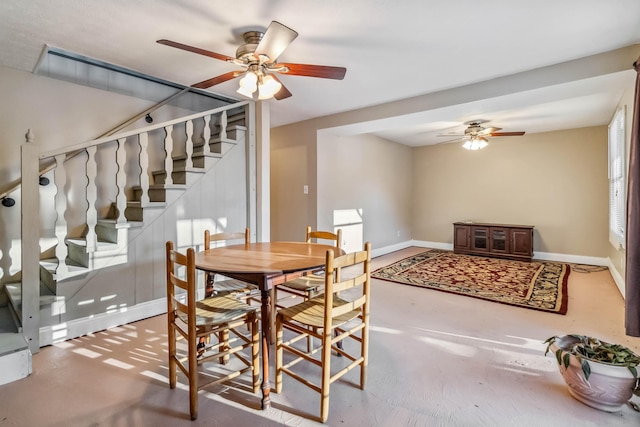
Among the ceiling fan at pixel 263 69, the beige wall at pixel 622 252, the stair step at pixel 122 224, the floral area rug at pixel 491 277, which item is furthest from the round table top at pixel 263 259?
the beige wall at pixel 622 252

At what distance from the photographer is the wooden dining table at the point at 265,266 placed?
1.74 metres

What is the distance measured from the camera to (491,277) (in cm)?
455

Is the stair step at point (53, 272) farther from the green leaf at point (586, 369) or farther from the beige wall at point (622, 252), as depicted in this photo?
the beige wall at point (622, 252)

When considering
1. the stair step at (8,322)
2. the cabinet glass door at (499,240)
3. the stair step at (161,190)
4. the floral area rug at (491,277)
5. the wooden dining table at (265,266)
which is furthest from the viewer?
the cabinet glass door at (499,240)

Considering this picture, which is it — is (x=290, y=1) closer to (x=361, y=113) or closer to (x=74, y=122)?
(x=361, y=113)

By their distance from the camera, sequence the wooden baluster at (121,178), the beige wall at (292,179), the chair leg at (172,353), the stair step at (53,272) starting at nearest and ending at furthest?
the chair leg at (172,353) < the stair step at (53,272) < the wooden baluster at (121,178) < the beige wall at (292,179)

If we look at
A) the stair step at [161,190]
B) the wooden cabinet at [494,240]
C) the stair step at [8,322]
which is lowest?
the stair step at [8,322]

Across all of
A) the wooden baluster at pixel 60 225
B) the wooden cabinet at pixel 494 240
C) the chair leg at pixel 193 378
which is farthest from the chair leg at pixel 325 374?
the wooden cabinet at pixel 494 240

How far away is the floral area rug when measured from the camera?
3621mm

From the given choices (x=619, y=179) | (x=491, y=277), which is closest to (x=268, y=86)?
(x=491, y=277)

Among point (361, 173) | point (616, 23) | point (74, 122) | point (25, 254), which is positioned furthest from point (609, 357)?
point (74, 122)

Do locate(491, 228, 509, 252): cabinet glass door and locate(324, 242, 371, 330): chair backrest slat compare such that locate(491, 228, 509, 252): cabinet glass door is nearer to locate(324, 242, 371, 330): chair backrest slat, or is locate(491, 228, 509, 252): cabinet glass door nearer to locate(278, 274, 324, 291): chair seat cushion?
locate(278, 274, 324, 291): chair seat cushion

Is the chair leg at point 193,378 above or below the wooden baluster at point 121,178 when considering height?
below

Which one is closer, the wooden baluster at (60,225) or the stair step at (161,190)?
the wooden baluster at (60,225)
